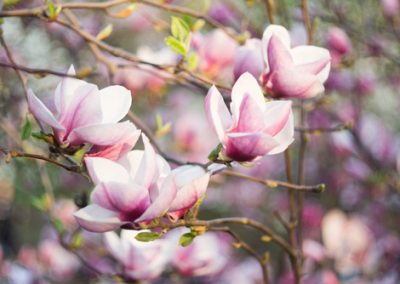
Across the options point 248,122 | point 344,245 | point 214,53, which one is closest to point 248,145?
point 248,122

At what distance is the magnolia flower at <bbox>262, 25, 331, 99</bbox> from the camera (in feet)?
2.64

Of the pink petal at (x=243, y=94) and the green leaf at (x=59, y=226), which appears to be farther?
the green leaf at (x=59, y=226)

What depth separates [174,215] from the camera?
68cm

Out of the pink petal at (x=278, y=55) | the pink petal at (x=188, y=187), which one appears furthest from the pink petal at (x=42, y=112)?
the pink petal at (x=278, y=55)

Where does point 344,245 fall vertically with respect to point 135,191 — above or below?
below

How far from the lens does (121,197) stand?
630 mm

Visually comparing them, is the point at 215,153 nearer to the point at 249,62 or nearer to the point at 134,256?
the point at 249,62

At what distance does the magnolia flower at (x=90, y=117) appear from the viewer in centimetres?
67

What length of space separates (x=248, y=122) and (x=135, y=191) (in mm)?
133

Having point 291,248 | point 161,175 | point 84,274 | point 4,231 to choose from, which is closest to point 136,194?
point 161,175

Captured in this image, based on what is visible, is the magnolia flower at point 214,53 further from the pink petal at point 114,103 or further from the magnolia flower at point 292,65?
the pink petal at point 114,103

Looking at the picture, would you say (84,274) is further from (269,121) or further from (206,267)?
(269,121)

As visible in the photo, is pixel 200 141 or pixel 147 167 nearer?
pixel 147 167

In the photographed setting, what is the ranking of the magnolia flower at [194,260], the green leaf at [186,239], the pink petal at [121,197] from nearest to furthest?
1. the pink petal at [121,197]
2. the green leaf at [186,239]
3. the magnolia flower at [194,260]
